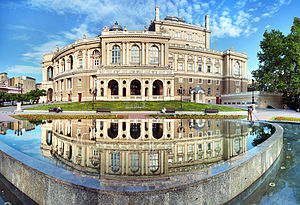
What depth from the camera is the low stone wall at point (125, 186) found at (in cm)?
298

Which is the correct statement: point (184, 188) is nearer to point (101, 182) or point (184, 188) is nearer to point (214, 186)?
point (214, 186)

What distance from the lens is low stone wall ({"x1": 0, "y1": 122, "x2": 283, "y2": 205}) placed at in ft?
9.78

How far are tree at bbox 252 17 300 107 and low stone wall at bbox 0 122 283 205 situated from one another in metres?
38.4

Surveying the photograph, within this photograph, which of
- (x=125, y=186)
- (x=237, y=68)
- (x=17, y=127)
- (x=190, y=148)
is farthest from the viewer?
(x=237, y=68)

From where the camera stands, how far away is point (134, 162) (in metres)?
5.12

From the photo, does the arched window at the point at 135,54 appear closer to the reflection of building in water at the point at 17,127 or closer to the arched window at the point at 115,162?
the reflection of building in water at the point at 17,127

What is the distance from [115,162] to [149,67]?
40568 millimetres

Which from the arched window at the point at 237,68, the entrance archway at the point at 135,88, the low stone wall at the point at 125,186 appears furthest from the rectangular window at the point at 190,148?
the arched window at the point at 237,68

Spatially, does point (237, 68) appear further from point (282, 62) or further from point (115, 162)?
point (115, 162)

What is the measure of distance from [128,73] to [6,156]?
36.4 m

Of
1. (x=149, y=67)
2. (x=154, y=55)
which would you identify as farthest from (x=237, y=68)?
(x=149, y=67)

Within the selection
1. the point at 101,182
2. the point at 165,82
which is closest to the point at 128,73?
the point at 165,82

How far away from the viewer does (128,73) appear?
40.0 m

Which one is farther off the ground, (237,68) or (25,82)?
(237,68)
